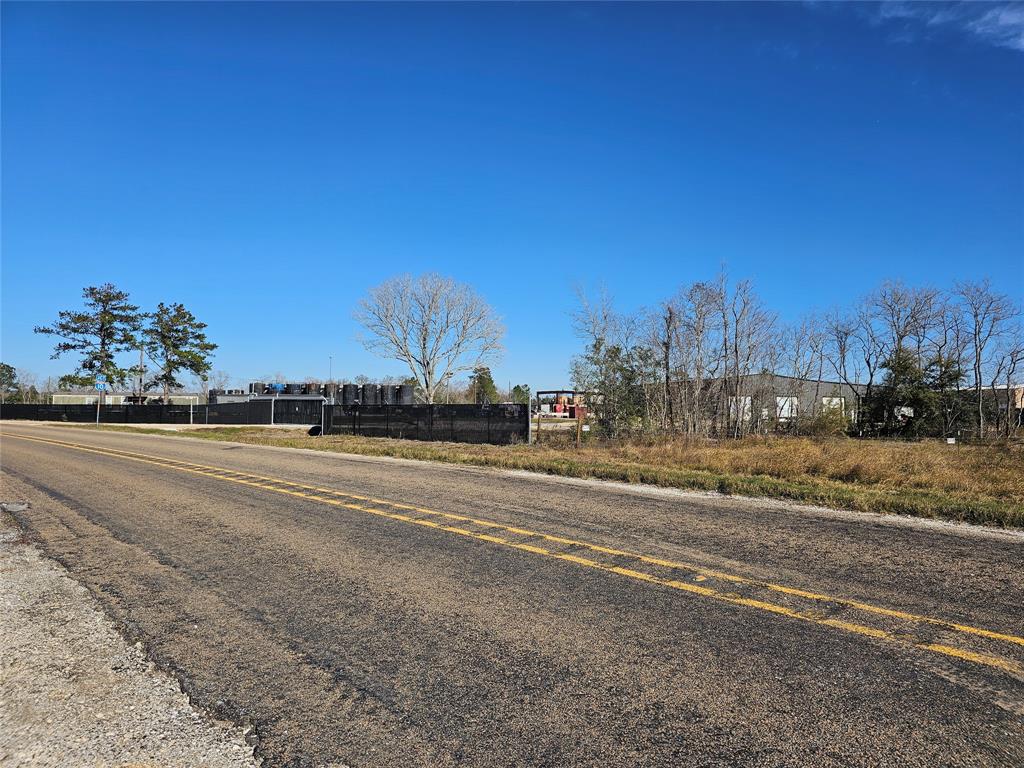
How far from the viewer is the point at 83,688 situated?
3.58 meters

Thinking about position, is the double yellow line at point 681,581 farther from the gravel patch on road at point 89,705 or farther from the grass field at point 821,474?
the grass field at point 821,474

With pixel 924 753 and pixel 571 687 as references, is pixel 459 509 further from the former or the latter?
pixel 924 753

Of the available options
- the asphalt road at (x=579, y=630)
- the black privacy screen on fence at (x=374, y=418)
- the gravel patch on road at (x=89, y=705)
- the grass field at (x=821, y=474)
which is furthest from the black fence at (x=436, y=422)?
the gravel patch on road at (x=89, y=705)

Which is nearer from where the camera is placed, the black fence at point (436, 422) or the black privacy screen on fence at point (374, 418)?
the black fence at point (436, 422)

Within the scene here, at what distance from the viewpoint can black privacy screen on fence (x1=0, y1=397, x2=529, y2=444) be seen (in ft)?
76.0

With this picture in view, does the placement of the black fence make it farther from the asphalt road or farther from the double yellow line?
the asphalt road

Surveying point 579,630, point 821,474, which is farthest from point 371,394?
point 579,630

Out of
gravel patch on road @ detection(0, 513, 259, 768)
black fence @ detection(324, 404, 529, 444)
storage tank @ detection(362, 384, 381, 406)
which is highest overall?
storage tank @ detection(362, 384, 381, 406)

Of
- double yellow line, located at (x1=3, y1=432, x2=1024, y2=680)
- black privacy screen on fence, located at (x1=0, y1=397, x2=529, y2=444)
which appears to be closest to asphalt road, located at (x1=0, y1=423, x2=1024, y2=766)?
double yellow line, located at (x1=3, y1=432, x2=1024, y2=680)

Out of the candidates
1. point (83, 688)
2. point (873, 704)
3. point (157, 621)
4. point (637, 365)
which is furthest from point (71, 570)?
point (637, 365)

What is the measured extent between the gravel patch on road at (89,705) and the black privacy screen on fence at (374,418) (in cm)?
1820

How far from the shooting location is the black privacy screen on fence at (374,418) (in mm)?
23156

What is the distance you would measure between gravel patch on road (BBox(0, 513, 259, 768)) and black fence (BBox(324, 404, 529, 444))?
18164mm

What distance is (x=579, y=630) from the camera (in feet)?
14.0
